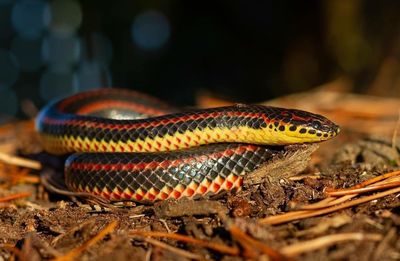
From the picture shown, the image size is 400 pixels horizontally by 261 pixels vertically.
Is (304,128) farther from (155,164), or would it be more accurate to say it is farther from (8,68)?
(8,68)

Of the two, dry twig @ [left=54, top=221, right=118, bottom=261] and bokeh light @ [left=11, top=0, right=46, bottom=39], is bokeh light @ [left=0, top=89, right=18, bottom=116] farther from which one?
dry twig @ [left=54, top=221, right=118, bottom=261]

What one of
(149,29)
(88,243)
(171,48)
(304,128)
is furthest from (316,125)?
(171,48)

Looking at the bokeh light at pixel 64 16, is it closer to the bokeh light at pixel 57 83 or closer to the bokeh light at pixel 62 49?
the bokeh light at pixel 62 49

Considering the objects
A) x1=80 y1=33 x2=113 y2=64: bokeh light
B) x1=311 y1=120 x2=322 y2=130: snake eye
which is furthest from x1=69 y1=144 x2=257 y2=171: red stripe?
x1=80 y1=33 x2=113 y2=64: bokeh light

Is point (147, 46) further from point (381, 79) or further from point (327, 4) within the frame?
point (381, 79)

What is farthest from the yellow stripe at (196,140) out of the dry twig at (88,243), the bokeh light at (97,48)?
the bokeh light at (97,48)

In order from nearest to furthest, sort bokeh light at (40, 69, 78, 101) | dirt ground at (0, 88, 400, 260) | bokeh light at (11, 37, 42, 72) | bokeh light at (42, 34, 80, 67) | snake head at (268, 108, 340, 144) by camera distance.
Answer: dirt ground at (0, 88, 400, 260) < snake head at (268, 108, 340, 144) < bokeh light at (42, 34, 80, 67) < bokeh light at (40, 69, 78, 101) < bokeh light at (11, 37, 42, 72)
